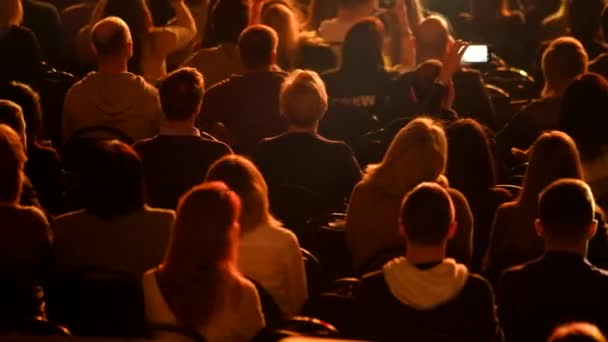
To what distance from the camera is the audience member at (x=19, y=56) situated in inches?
371

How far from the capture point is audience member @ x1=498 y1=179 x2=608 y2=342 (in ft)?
17.2

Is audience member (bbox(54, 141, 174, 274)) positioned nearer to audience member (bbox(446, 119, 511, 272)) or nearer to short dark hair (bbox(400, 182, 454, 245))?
short dark hair (bbox(400, 182, 454, 245))

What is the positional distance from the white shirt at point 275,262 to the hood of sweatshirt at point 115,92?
2.54m

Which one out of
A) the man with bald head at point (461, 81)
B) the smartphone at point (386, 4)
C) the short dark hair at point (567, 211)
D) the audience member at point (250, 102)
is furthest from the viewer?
the smartphone at point (386, 4)

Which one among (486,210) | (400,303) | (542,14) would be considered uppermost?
(400,303)

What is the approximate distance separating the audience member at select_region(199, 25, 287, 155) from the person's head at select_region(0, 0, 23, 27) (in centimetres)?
193

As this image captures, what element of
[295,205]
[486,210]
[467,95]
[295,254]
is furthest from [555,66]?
[295,254]

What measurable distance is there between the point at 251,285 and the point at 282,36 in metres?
5.32

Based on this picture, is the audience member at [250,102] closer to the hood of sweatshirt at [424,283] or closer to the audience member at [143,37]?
the audience member at [143,37]

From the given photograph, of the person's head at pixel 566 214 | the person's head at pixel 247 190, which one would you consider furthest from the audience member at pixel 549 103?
the person's head at pixel 566 214

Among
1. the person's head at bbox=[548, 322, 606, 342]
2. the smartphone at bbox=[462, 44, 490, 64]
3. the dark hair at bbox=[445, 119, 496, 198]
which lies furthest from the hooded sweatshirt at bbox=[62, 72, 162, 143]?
the person's head at bbox=[548, 322, 606, 342]

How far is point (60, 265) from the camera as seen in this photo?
228 inches

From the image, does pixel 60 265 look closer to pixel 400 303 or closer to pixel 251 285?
pixel 251 285

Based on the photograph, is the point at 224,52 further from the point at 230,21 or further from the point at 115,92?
the point at 115,92
